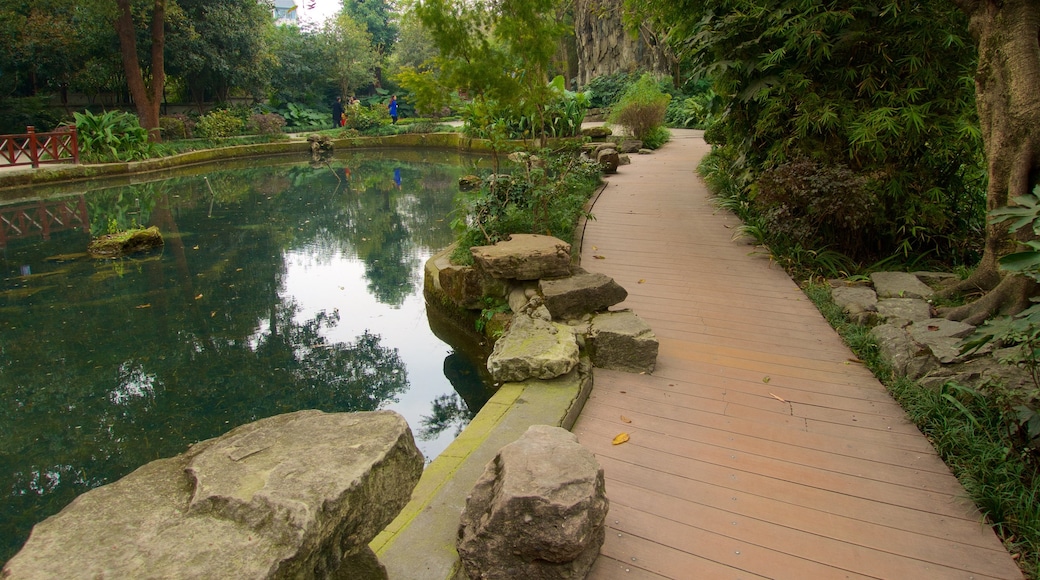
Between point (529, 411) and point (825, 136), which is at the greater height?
point (825, 136)

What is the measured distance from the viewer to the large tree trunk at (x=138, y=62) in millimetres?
16750

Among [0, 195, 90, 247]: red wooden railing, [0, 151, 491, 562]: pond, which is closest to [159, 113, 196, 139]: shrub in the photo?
[0, 195, 90, 247]: red wooden railing

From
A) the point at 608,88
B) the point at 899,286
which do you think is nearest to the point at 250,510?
the point at 899,286

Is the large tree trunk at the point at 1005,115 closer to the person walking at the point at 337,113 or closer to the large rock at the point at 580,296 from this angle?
the large rock at the point at 580,296

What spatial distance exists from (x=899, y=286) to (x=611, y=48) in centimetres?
2401

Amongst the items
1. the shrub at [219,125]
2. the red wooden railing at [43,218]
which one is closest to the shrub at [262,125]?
the shrub at [219,125]

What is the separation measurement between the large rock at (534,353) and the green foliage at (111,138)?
51.4 ft

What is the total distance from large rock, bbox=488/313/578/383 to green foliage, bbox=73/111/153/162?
51.4 feet

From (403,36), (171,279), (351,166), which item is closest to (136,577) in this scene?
(171,279)

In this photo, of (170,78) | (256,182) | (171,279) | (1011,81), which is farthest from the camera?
(170,78)

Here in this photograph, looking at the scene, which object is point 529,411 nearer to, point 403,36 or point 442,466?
point 442,466

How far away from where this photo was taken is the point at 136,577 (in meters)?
1.29

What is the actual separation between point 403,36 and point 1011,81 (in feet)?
105

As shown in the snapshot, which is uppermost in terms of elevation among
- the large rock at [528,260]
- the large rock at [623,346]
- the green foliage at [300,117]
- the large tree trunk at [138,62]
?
the large tree trunk at [138,62]
